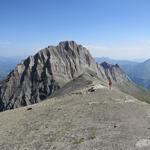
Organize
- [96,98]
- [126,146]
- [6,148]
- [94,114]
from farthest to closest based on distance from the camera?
[96,98], [94,114], [6,148], [126,146]

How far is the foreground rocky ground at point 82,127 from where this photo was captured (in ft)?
86.5

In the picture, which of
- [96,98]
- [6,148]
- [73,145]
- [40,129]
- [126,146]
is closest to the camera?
[126,146]

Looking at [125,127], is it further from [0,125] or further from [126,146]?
[0,125]

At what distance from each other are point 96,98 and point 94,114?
10204 mm

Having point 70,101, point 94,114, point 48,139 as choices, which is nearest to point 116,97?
point 70,101

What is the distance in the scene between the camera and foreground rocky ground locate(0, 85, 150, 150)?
86.5ft

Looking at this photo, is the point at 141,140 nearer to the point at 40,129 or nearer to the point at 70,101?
the point at 40,129

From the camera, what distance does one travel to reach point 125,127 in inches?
1160

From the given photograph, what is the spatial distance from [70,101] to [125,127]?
1806cm

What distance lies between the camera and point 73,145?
26.5 m

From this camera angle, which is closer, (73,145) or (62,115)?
(73,145)

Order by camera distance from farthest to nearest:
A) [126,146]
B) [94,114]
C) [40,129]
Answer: [94,114]
[40,129]
[126,146]

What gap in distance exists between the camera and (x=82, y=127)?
31.1 m

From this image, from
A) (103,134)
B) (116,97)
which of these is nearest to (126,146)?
(103,134)
